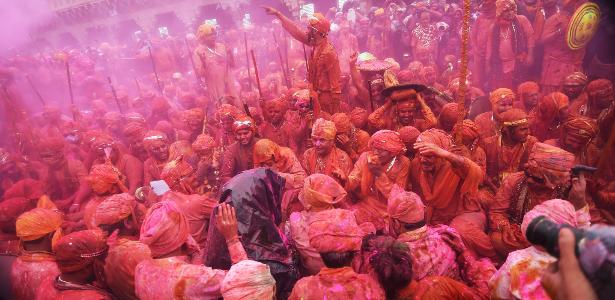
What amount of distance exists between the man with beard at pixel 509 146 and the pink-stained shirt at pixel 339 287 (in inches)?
126

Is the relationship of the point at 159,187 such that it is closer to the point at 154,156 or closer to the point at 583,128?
the point at 154,156

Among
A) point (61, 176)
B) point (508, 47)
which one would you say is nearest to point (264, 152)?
point (61, 176)

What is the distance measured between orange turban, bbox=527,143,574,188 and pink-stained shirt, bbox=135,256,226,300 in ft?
10.5

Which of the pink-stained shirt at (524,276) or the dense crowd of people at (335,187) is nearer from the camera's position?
the pink-stained shirt at (524,276)

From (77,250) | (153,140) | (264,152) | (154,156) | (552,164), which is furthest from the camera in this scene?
(154,156)

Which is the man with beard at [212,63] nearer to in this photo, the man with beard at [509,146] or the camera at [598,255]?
the man with beard at [509,146]

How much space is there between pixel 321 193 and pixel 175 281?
4.96ft

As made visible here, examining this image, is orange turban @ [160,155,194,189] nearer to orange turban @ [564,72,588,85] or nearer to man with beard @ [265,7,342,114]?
man with beard @ [265,7,342,114]

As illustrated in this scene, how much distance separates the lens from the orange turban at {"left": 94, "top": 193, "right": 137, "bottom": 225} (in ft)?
11.6

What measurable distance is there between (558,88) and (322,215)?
25.2 ft

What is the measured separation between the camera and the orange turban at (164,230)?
3.03m

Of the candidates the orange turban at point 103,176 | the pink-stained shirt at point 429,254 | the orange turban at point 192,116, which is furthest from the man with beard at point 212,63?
the pink-stained shirt at point 429,254

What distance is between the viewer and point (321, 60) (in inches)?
277

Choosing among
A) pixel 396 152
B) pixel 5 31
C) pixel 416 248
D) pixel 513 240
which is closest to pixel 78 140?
pixel 396 152
